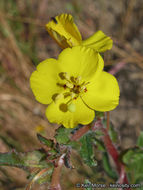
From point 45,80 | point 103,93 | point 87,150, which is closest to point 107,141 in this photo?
point 87,150

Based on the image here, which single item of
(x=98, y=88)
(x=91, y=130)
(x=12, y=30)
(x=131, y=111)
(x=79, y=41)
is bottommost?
(x=91, y=130)

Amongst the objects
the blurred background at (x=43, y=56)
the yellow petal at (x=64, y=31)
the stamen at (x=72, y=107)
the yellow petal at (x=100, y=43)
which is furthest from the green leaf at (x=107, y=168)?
the yellow petal at (x=64, y=31)

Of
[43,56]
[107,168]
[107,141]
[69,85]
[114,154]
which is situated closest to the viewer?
[69,85]

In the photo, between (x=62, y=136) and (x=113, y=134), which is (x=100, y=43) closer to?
(x=62, y=136)

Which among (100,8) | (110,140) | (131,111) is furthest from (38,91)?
(100,8)

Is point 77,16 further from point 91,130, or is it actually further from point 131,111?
point 91,130

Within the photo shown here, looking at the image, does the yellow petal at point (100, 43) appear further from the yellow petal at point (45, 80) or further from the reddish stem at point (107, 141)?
the reddish stem at point (107, 141)

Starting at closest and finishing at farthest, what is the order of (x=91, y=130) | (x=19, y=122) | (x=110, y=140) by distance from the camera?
Result: (x=91, y=130) < (x=110, y=140) < (x=19, y=122)
